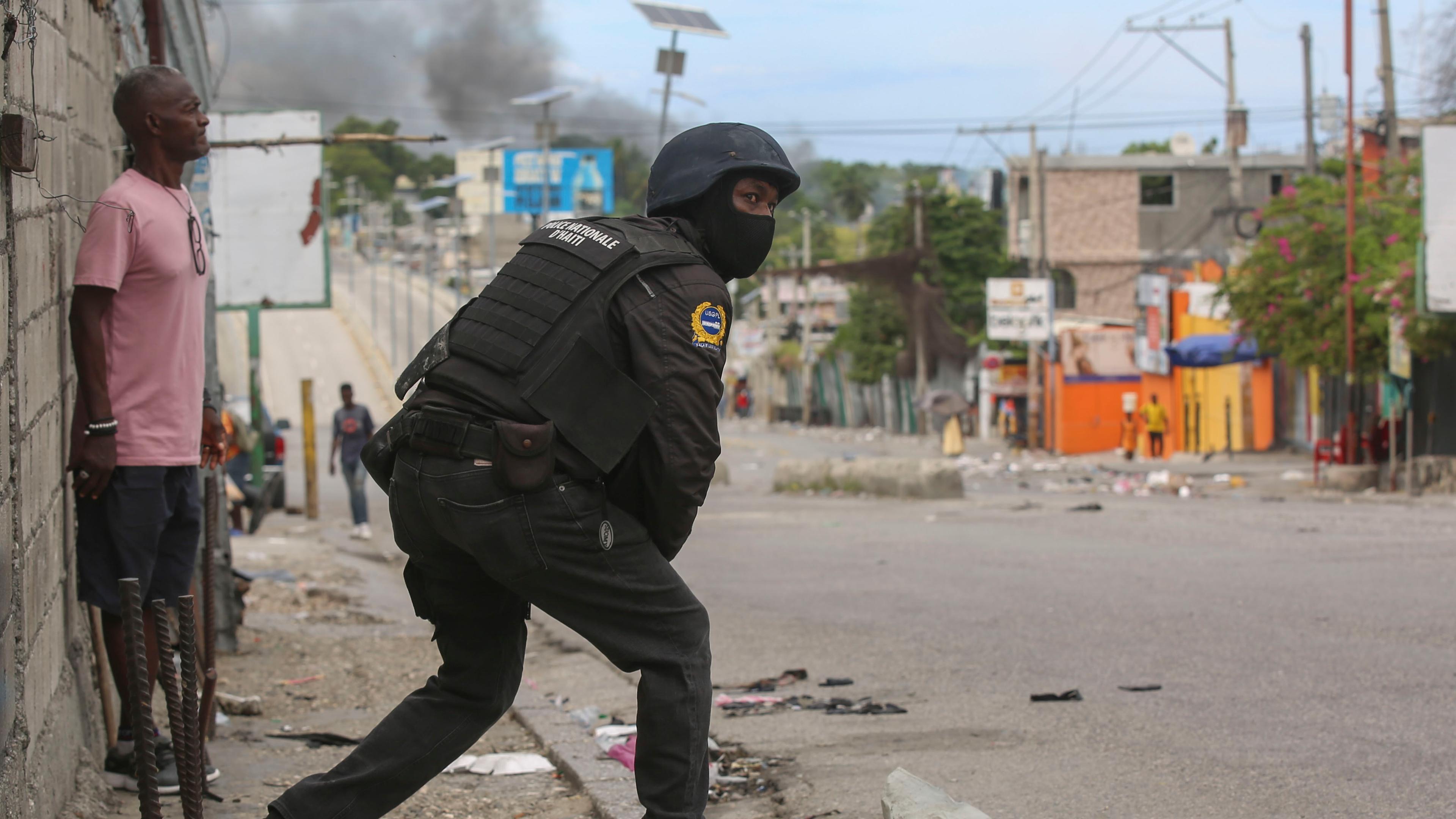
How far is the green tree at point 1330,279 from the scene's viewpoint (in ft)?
60.0

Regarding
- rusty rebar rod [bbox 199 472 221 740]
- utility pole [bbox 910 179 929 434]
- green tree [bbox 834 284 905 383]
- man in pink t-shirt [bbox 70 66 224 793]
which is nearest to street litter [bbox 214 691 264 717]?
rusty rebar rod [bbox 199 472 221 740]

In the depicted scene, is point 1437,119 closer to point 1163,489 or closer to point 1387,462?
point 1387,462

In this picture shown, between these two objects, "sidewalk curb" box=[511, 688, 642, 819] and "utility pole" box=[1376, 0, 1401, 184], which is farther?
"utility pole" box=[1376, 0, 1401, 184]

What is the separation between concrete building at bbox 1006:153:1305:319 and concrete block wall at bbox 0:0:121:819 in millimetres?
48430

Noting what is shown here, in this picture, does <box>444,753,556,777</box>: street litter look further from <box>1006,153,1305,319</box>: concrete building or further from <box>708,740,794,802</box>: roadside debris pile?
<box>1006,153,1305,319</box>: concrete building

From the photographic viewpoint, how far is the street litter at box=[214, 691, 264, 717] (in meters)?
5.45

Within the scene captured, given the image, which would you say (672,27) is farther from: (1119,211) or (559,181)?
(559,181)

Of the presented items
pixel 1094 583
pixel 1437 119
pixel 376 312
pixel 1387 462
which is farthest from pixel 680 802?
pixel 376 312

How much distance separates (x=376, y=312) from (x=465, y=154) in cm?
5755

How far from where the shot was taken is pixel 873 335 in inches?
2383

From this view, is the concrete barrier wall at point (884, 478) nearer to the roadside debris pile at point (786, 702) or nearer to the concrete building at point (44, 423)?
the roadside debris pile at point (786, 702)

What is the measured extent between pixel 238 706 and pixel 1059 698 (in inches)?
120

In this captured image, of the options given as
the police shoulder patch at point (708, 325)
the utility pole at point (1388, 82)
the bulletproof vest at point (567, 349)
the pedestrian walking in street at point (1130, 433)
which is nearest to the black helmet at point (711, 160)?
the bulletproof vest at point (567, 349)

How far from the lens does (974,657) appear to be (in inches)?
256
